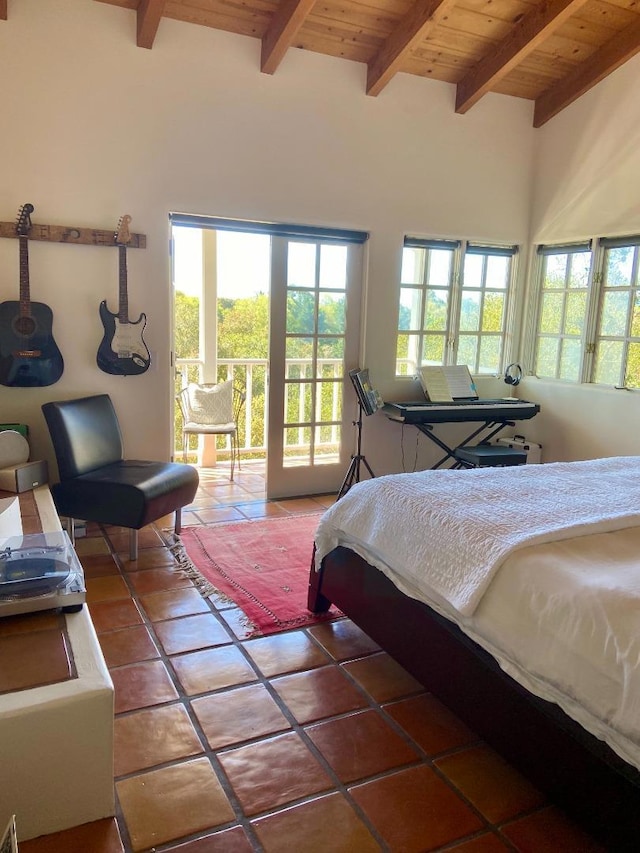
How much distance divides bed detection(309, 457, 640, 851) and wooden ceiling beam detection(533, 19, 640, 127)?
2.92 metres

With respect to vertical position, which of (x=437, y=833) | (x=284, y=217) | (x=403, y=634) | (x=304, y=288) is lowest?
(x=437, y=833)

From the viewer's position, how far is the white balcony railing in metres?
4.39

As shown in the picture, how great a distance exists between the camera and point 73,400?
3.46 m

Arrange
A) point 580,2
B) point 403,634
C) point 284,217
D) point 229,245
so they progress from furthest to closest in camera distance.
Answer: point 229,245 < point 284,217 < point 580,2 < point 403,634

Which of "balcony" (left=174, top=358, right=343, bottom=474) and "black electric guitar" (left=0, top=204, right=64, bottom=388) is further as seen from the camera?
"balcony" (left=174, top=358, right=343, bottom=474)

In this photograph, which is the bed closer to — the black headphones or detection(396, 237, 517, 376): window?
detection(396, 237, 517, 376): window

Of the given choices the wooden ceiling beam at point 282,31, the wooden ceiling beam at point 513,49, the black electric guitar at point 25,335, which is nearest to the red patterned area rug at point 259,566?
the black electric guitar at point 25,335

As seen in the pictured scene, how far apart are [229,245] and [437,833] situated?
5.26m

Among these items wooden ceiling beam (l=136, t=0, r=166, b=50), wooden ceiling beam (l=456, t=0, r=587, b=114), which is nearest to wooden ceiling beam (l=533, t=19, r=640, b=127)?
wooden ceiling beam (l=456, t=0, r=587, b=114)

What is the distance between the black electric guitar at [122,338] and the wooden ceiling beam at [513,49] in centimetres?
247

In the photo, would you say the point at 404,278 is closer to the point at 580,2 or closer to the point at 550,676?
the point at 580,2

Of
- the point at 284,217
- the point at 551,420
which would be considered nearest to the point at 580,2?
the point at 284,217

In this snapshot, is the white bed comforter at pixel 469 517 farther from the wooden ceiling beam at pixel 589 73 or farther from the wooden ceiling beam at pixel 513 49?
the wooden ceiling beam at pixel 589 73

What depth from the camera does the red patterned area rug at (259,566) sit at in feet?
8.91
